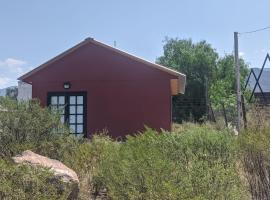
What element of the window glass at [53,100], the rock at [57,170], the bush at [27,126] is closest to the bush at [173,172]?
the rock at [57,170]

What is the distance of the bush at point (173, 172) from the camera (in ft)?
15.9

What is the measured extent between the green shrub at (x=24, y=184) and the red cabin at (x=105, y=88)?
13404mm

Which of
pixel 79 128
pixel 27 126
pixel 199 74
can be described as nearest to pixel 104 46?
pixel 79 128

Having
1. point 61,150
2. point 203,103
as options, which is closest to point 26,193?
point 61,150

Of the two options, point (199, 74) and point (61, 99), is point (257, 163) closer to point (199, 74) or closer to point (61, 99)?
point (61, 99)

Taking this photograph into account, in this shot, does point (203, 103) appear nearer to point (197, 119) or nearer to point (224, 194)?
point (197, 119)

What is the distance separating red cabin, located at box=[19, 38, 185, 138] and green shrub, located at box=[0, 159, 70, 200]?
1340 cm

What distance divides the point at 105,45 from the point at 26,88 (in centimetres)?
834

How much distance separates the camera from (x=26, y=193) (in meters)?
4.88

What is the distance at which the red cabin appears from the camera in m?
18.6

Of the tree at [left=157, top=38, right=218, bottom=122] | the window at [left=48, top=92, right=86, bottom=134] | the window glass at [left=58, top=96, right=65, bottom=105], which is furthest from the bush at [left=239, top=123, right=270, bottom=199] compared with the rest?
the tree at [left=157, top=38, right=218, bottom=122]

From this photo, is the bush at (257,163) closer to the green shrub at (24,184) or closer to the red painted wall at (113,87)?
the green shrub at (24,184)

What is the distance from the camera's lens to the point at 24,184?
4980mm

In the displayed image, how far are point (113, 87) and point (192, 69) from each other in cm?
2583
